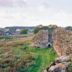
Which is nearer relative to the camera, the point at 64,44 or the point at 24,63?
the point at 24,63

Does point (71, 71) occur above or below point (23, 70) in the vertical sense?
above

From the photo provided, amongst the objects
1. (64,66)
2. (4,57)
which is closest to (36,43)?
(4,57)

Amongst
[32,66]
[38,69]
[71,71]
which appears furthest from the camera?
[32,66]

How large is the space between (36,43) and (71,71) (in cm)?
3916

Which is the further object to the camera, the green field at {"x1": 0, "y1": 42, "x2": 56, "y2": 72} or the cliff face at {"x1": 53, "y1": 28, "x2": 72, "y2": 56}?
the green field at {"x1": 0, "y1": 42, "x2": 56, "y2": 72}

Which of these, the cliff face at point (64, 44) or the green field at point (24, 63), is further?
the green field at point (24, 63)

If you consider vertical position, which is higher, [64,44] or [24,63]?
[64,44]

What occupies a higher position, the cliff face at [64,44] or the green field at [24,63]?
the cliff face at [64,44]

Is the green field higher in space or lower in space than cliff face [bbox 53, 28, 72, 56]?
lower

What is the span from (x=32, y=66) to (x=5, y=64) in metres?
4.09

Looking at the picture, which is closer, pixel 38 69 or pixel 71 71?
pixel 71 71

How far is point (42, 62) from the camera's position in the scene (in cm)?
4338

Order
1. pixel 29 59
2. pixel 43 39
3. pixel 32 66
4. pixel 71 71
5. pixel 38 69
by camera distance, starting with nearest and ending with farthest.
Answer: pixel 71 71
pixel 38 69
pixel 32 66
pixel 29 59
pixel 43 39

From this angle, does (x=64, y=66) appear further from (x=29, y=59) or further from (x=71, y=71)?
(x=29, y=59)
